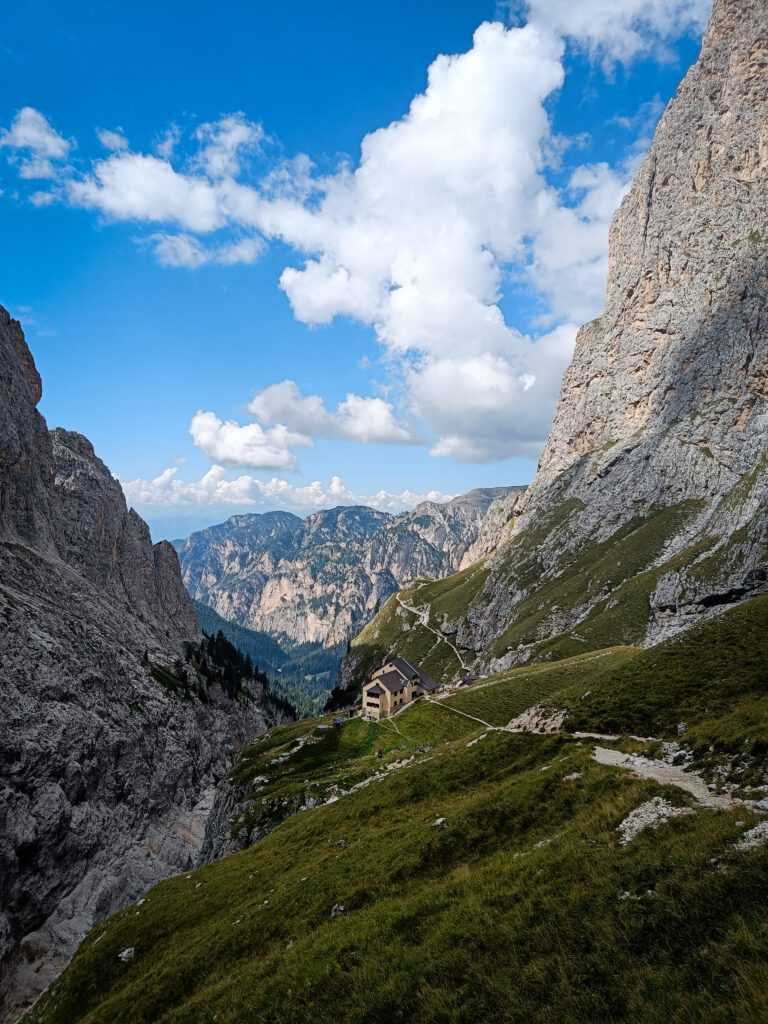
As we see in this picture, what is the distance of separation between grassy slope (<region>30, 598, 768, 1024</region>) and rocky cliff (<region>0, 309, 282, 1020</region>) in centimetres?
3414

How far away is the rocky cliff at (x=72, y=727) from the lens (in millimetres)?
61125

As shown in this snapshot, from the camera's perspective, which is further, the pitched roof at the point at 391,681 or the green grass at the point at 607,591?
the green grass at the point at 607,591

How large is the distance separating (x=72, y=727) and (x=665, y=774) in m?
87.6

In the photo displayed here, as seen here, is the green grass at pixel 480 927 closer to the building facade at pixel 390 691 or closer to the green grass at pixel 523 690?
the green grass at pixel 523 690

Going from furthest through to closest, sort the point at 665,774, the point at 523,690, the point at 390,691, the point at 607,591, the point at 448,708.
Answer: the point at 607,591
the point at 390,691
the point at 448,708
the point at 523,690
the point at 665,774

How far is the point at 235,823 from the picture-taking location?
56.5 metres

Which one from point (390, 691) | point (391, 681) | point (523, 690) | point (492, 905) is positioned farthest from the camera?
Result: point (391, 681)

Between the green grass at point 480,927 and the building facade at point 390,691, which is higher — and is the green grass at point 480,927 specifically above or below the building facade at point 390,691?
above

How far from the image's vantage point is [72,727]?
77.1m

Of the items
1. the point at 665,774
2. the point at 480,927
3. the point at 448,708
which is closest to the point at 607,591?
the point at 448,708

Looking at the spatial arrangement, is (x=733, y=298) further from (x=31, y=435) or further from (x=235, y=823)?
(x=31, y=435)

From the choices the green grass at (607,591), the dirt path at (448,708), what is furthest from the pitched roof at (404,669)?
the green grass at (607,591)

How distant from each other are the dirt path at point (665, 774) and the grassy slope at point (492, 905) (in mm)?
1028

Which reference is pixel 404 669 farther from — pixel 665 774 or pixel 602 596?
pixel 602 596
